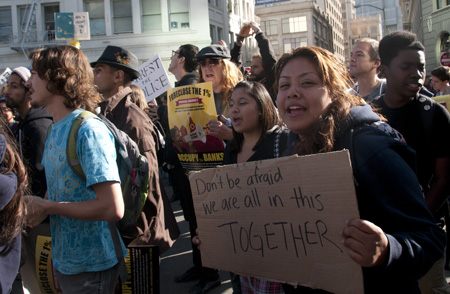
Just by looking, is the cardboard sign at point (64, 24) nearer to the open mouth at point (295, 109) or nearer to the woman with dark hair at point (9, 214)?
the woman with dark hair at point (9, 214)

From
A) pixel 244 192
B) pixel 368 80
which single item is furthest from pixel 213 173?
pixel 368 80

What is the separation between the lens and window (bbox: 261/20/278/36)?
267ft

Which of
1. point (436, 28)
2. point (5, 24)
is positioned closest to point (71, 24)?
point (5, 24)

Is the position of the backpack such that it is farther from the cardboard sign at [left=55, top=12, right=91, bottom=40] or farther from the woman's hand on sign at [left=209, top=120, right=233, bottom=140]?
the cardboard sign at [left=55, top=12, right=91, bottom=40]

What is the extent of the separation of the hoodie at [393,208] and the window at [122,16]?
96.8 ft

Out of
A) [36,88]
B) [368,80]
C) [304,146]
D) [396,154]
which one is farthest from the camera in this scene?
[368,80]

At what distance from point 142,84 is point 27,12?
26846mm

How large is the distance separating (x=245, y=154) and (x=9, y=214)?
1682 millimetres

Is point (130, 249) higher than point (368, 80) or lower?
lower

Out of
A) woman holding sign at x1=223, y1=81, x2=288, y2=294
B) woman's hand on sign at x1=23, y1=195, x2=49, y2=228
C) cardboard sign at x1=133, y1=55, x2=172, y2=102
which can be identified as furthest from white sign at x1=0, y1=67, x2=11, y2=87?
woman's hand on sign at x1=23, y1=195, x2=49, y2=228

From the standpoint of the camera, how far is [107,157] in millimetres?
2318

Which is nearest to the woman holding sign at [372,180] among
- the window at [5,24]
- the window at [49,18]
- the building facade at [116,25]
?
the building facade at [116,25]

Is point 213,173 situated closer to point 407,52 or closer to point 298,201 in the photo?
point 298,201

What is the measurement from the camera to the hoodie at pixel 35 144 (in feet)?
11.0
